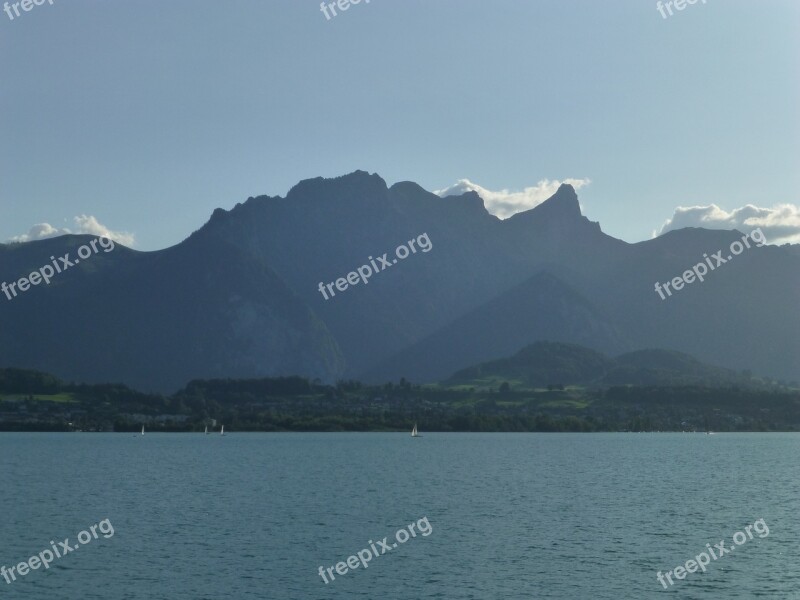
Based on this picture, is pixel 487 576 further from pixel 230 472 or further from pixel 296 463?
pixel 296 463

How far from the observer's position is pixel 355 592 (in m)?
69.4

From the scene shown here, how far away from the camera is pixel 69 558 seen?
81312 mm

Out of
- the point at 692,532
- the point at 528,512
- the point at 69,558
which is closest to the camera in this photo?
the point at 69,558

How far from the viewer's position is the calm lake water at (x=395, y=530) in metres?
71.6

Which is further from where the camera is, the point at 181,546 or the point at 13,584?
the point at 181,546

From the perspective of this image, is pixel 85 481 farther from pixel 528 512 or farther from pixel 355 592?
pixel 355 592

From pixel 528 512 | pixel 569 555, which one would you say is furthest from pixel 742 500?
pixel 569 555

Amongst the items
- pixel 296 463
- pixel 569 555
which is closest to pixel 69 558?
pixel 569 555

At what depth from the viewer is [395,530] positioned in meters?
97.4

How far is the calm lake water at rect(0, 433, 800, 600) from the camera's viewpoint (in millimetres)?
71625

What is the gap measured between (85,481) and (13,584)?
8200cm

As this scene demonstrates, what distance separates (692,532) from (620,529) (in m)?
6.87

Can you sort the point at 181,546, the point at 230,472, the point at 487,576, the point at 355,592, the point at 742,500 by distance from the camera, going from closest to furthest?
the point at 355,592
the point at 487,576
the point at 181,546
the point at 742,500
the point at 230,472

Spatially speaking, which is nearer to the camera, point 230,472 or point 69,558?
point 69,558
